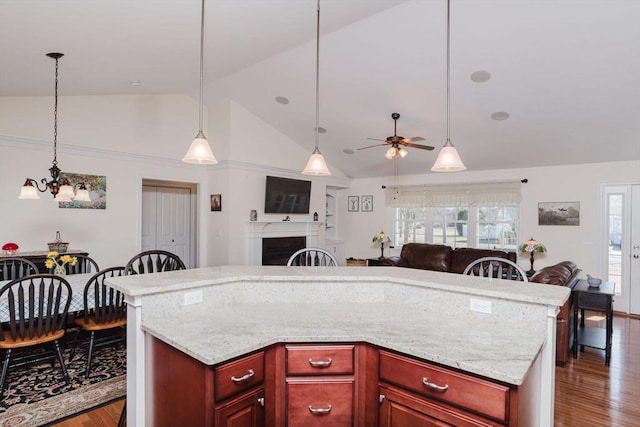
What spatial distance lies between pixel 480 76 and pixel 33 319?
195 inches

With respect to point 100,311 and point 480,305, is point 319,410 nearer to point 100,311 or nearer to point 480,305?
point 480,305

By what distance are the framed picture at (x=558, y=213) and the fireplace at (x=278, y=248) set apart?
433 cm

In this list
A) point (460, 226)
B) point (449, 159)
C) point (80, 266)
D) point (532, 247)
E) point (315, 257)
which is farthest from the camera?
point (460, 226)

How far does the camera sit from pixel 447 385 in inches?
56.7

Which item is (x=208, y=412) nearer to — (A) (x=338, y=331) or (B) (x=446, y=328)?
(A) (x=338, y=331)

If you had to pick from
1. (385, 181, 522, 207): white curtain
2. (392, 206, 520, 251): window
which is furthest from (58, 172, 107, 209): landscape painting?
(392, 206, 520, 251): window

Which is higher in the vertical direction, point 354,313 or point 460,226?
point 460,226

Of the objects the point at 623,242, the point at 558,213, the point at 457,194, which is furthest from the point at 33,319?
the point at 623,242

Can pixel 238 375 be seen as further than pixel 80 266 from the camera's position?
No

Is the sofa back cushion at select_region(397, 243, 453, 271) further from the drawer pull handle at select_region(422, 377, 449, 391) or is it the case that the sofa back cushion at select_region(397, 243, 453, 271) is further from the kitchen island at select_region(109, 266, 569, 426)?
the drawer pull handle at select_region(422, 377, 449, 391)

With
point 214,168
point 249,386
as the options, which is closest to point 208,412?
point 249,386

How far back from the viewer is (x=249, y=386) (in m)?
1.57

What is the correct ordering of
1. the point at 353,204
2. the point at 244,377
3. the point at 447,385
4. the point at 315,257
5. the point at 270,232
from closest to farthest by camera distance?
the point at 447,385, the point at 244,377, the point at 315,257, the point at 270,232, the point at 353,204

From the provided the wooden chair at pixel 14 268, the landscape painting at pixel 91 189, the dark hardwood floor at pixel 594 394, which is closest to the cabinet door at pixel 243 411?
the dark hardwood floor at pixel 594 394
